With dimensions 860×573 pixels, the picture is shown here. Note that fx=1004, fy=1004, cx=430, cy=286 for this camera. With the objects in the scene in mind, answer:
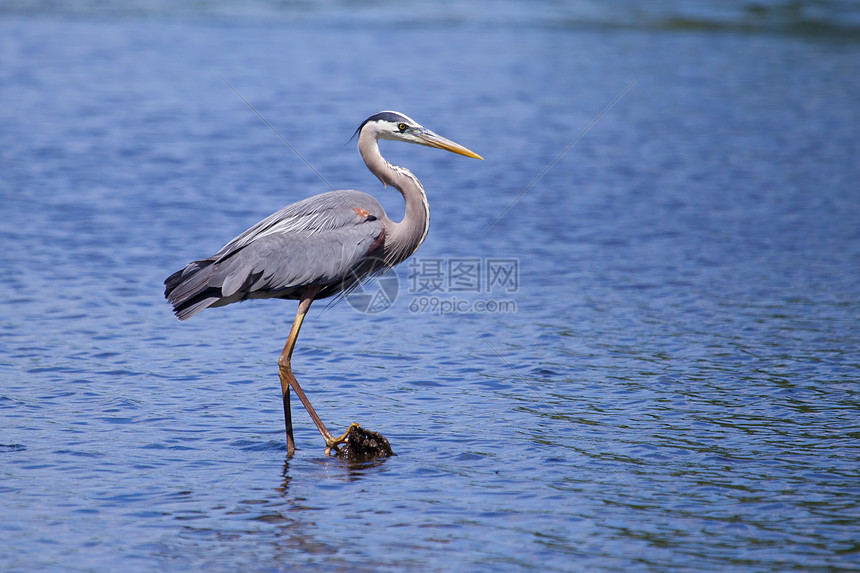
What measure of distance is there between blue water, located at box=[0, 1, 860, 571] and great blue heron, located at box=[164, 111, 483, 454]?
1024 mm

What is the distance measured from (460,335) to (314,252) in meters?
3.13

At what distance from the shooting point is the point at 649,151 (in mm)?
19719

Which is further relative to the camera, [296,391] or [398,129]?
[398,129]

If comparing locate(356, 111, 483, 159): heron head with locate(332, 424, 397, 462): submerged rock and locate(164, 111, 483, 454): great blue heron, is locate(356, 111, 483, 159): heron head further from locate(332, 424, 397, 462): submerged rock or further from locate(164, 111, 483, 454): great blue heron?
locate(332, 424, 397, 462): submerged rock

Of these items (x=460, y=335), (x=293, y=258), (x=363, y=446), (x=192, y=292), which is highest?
(x=293, y=258)

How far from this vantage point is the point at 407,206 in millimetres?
8484

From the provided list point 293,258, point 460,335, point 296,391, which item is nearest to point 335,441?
point 296,391

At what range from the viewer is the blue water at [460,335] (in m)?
6.54

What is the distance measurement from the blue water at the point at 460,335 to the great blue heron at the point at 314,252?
3.36 ft

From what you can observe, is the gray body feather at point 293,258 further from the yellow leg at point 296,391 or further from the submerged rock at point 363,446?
the submerged rock at point 363,446

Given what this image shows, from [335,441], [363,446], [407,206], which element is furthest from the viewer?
[407,206]

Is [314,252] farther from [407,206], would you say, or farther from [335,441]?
[335,441]

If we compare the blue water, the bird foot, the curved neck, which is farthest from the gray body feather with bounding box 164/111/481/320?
the bird foot

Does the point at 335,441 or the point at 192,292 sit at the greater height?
the point at 192,292
